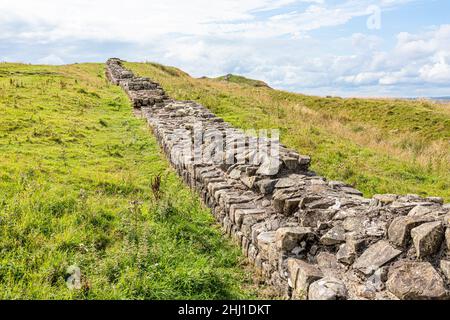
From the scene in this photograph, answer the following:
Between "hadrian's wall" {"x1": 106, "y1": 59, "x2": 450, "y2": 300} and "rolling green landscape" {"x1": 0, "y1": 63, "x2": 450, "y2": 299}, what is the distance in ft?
1.76

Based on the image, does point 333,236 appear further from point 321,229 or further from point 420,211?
point 420,211

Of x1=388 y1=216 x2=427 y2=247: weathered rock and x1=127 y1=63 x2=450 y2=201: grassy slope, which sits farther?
x1=127 y1=63 x2=450 y2=201: grassy slope

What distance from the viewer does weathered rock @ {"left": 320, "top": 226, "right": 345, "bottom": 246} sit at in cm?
519

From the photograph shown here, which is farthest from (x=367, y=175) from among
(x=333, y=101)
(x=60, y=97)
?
(x=333, y=101)

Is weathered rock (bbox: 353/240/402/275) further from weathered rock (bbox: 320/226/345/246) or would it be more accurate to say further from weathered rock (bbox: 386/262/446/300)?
weathered rock (bbox: 320/226/345/246)

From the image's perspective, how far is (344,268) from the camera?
483 centimetres

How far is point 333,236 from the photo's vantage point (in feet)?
17.2

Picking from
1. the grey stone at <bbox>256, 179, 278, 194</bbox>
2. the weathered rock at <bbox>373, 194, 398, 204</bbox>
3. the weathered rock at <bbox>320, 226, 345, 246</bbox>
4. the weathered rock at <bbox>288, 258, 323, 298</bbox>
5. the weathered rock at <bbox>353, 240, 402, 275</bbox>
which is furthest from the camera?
the grey stone at <bbox>256, 179, 278, 194</bbox>

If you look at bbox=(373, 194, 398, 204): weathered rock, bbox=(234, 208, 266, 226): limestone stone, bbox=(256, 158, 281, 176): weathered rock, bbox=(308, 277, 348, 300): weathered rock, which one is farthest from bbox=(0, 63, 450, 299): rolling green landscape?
bbox=(373, 194, 398, 204): weathered rock

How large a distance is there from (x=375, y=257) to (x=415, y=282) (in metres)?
0.56

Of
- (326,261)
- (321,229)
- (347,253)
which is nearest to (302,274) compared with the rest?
(326,261)

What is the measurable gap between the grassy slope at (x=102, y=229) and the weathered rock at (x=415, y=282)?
2002 millimetres
